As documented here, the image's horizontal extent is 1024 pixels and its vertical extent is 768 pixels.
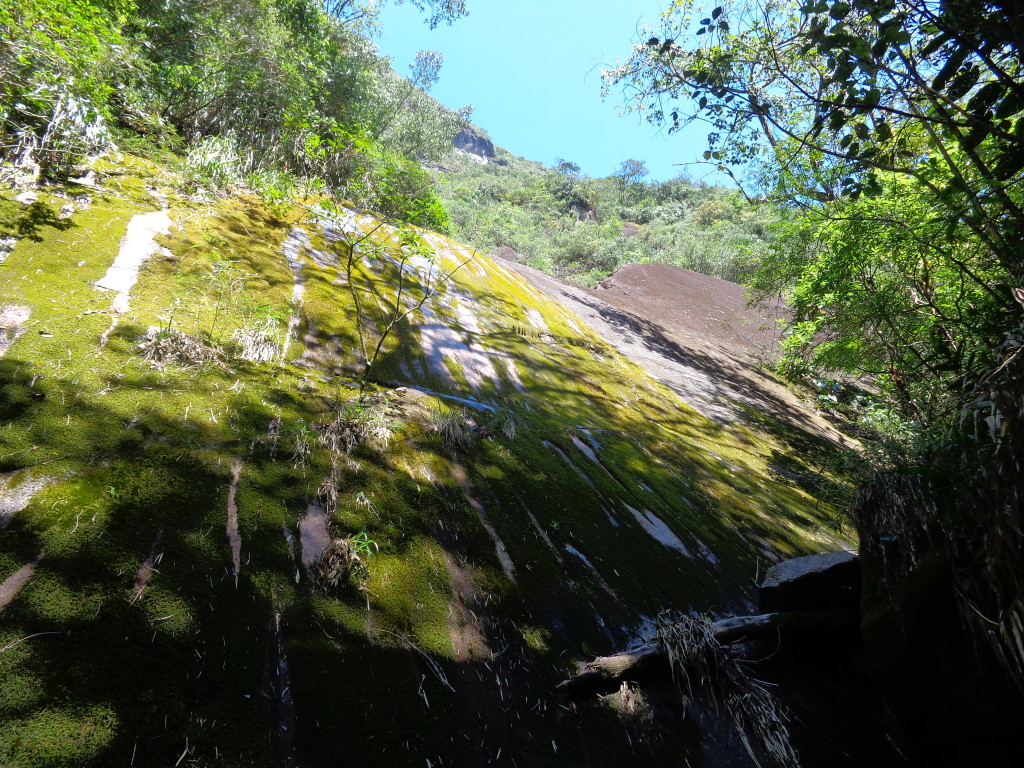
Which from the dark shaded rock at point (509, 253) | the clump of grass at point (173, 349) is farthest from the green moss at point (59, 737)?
the dark shaded rock at point (509, 253)

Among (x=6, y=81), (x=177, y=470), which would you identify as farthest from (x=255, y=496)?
(x=6, y=81)

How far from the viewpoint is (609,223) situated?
38.2 m

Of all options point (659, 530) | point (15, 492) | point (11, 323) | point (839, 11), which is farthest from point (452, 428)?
point (839, 11)

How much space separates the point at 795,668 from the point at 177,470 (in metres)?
4.57

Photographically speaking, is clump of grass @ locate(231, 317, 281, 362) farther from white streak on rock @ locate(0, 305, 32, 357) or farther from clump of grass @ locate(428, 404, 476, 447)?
clump of grass @ locate(428, 404, 476, 447)

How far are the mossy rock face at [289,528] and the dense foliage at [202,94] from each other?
62 cm

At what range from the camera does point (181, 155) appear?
639cm

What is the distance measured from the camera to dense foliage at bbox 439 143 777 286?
2459 cm

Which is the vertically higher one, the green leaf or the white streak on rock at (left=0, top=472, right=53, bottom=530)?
the green leaf

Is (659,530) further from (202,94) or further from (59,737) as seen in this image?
(202,94)

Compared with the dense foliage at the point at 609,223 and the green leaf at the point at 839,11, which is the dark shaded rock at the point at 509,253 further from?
the green leaf at the point at 839,11

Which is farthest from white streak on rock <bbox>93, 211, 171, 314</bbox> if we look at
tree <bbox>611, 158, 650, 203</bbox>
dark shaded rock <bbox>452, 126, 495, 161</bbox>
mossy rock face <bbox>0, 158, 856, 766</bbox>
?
dark shaded rock <bbox>452, 126, 495, 161</bbox>

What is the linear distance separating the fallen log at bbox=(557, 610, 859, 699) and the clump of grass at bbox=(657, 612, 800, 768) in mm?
101

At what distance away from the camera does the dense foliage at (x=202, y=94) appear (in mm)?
4312
